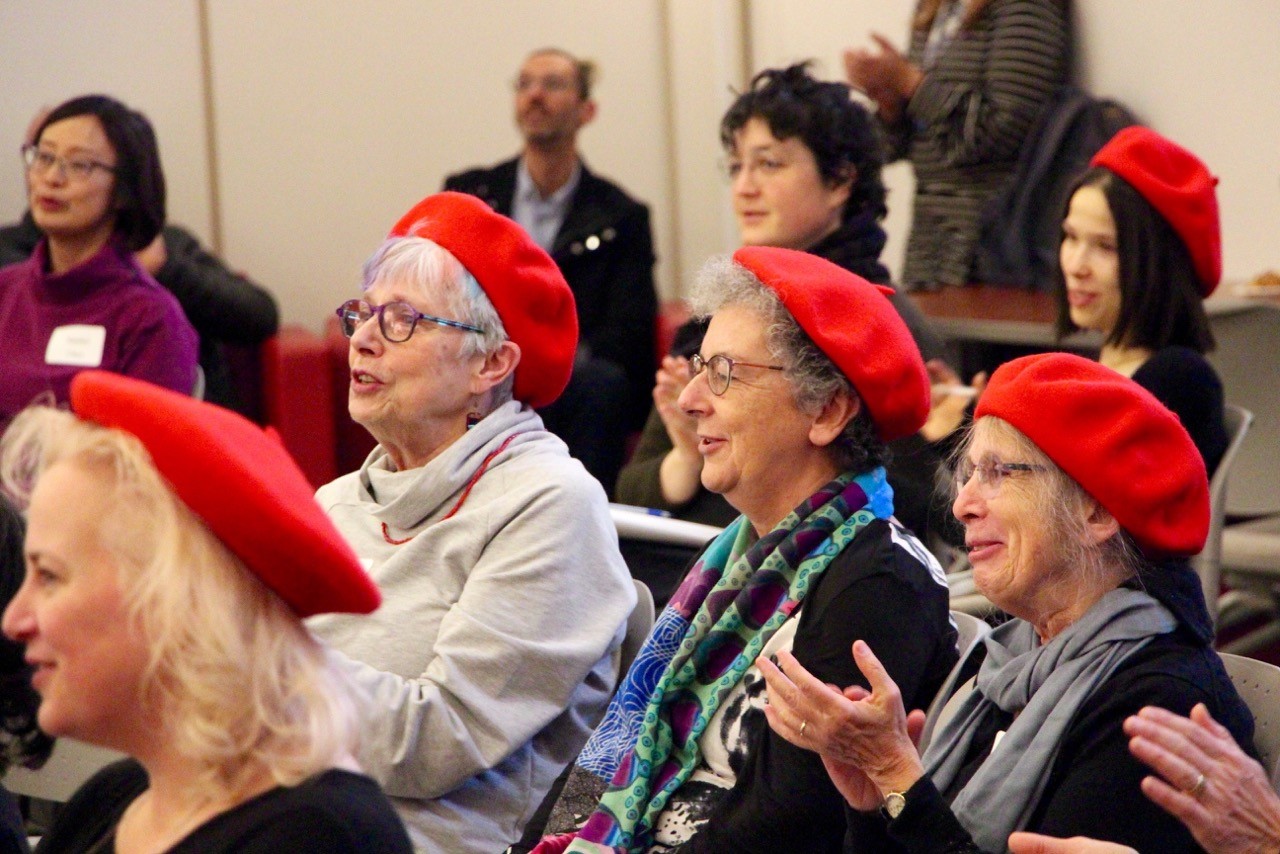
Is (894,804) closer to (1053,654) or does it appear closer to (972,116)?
(1053,654)

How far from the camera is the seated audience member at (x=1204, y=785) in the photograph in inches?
64.0

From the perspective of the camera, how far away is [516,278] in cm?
246

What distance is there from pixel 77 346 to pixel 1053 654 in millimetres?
2782

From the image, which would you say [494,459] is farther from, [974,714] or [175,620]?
[175,620]

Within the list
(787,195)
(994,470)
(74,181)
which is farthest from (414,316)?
(74,181)

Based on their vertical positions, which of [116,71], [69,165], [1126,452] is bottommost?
[1126,452]

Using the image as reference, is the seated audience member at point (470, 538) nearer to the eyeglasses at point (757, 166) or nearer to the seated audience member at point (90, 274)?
the eyeglasses at point (757, 166)

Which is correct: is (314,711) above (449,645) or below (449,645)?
above

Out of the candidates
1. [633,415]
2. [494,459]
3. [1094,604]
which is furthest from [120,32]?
[1094,604]

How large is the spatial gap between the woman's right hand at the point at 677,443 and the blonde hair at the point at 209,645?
1.86 metres

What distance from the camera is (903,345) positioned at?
2215 mm

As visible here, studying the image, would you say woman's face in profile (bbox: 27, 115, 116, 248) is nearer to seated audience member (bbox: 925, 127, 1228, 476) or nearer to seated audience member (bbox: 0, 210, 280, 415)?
seated audience member (bbox: 0, 210, 280, 415)

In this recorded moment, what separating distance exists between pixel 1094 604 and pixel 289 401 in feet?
12.5

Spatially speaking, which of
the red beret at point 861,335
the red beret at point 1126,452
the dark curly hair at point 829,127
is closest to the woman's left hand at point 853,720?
the red beret at point 1126,452
